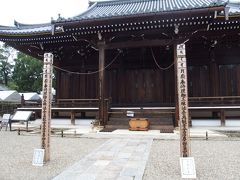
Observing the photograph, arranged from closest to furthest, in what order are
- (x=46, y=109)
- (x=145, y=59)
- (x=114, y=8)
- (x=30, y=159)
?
1. (x=46, y=109)
2. (x=30, y=159)
3. (x=145, y=59)
4. (x=114, y=8)

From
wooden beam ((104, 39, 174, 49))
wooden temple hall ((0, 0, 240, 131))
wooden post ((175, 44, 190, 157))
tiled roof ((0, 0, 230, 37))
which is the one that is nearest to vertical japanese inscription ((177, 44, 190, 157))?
wooden post ((175, 44, 190, 157))

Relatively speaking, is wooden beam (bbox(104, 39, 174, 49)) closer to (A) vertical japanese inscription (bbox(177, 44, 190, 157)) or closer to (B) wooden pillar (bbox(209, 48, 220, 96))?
(B) wooden pillar (bbox(209, 48, 220, 96))

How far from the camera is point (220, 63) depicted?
556 inches

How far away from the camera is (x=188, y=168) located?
4621mm

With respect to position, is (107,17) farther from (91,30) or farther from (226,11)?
(226,11)

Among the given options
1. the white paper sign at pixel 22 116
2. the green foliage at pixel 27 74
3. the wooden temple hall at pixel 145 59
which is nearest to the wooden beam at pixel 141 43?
the wooden temple hall at pixel 145 59

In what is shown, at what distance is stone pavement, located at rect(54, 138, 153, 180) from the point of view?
461 centimetres

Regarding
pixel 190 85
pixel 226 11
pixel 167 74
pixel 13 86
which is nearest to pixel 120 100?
pixel 167 74

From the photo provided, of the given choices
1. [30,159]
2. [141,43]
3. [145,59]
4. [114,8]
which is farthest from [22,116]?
[114,8]

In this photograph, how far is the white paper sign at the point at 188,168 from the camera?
4.55 meters

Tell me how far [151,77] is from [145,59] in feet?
3.87

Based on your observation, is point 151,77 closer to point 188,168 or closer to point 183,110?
point 183,110

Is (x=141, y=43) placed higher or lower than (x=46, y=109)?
higher

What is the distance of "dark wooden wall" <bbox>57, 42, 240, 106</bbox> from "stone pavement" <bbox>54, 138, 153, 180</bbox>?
24.3ft
